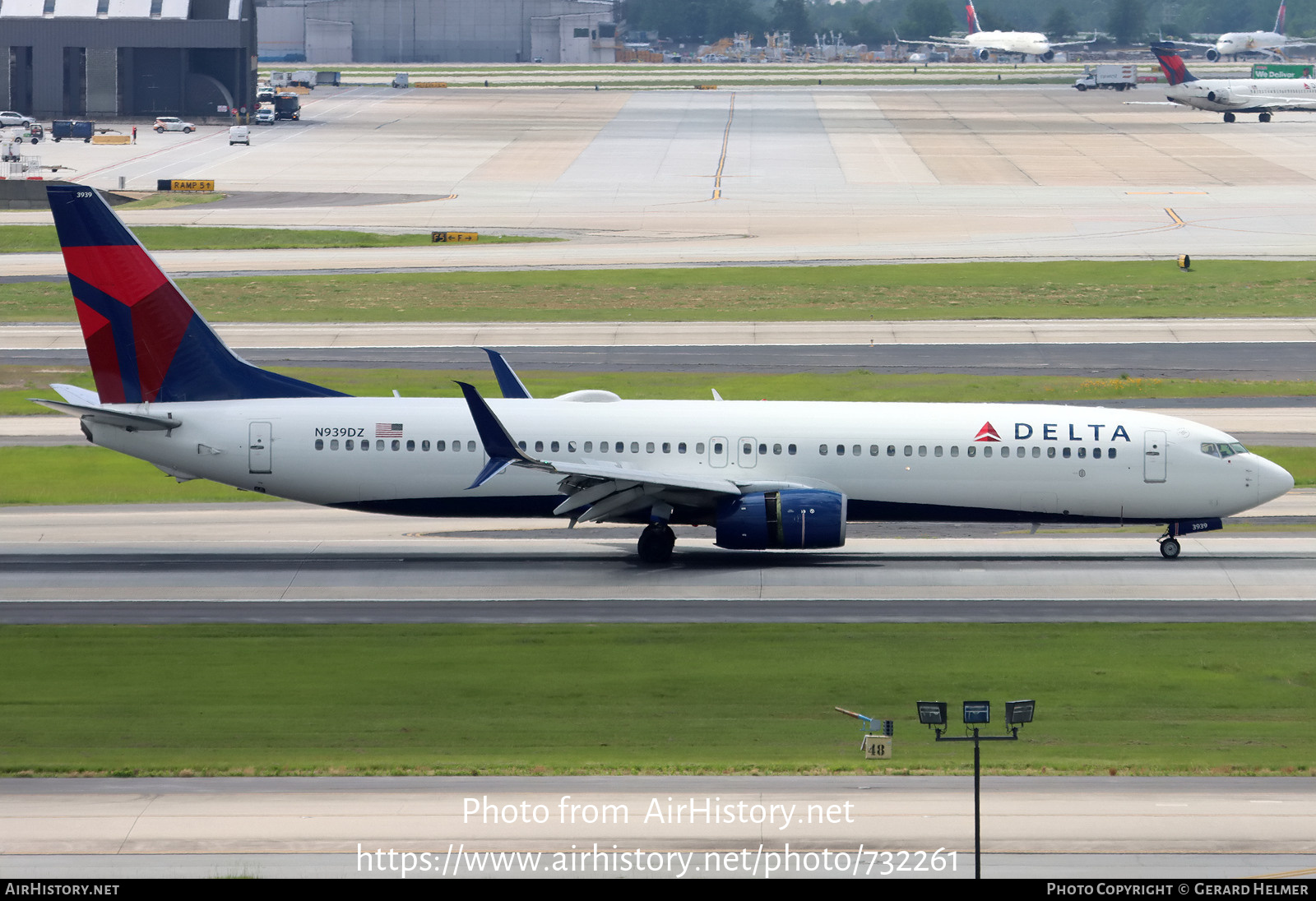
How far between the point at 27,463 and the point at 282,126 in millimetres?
129777

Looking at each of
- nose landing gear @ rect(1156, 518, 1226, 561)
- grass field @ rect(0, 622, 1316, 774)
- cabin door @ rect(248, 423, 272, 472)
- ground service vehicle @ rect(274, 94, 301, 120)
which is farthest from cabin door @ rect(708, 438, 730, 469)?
ground service vehicle @ rect(274, 94, 301, 120)

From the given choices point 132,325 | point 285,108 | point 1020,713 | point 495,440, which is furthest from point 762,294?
point 285,108

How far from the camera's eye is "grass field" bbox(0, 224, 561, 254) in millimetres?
102375

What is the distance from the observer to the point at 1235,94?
179000 mm

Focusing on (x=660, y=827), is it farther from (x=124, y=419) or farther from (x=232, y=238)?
(x=232, y=238)

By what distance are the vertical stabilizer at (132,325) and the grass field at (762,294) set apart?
37.3 meters

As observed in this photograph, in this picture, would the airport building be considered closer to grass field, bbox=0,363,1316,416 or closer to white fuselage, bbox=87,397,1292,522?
grass field, bbox=0,363,1316,416

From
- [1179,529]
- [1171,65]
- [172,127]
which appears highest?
[1171,65]

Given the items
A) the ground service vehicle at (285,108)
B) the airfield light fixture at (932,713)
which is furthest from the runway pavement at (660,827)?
the ground service vehicle at (285,108)

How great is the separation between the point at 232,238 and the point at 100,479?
54.8 meters

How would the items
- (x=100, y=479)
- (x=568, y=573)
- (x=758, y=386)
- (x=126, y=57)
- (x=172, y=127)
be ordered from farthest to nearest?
1. (x=126, y=57)
2. (x=172, y=127)
3. (x=758, y=386)
4. (x=100, y=479)
5. (x=568, y=573)

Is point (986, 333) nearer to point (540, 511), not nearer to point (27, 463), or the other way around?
point (540, 511)

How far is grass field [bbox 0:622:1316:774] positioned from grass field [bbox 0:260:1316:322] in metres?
45.8

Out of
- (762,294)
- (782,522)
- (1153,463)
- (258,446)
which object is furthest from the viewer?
(762,294)
